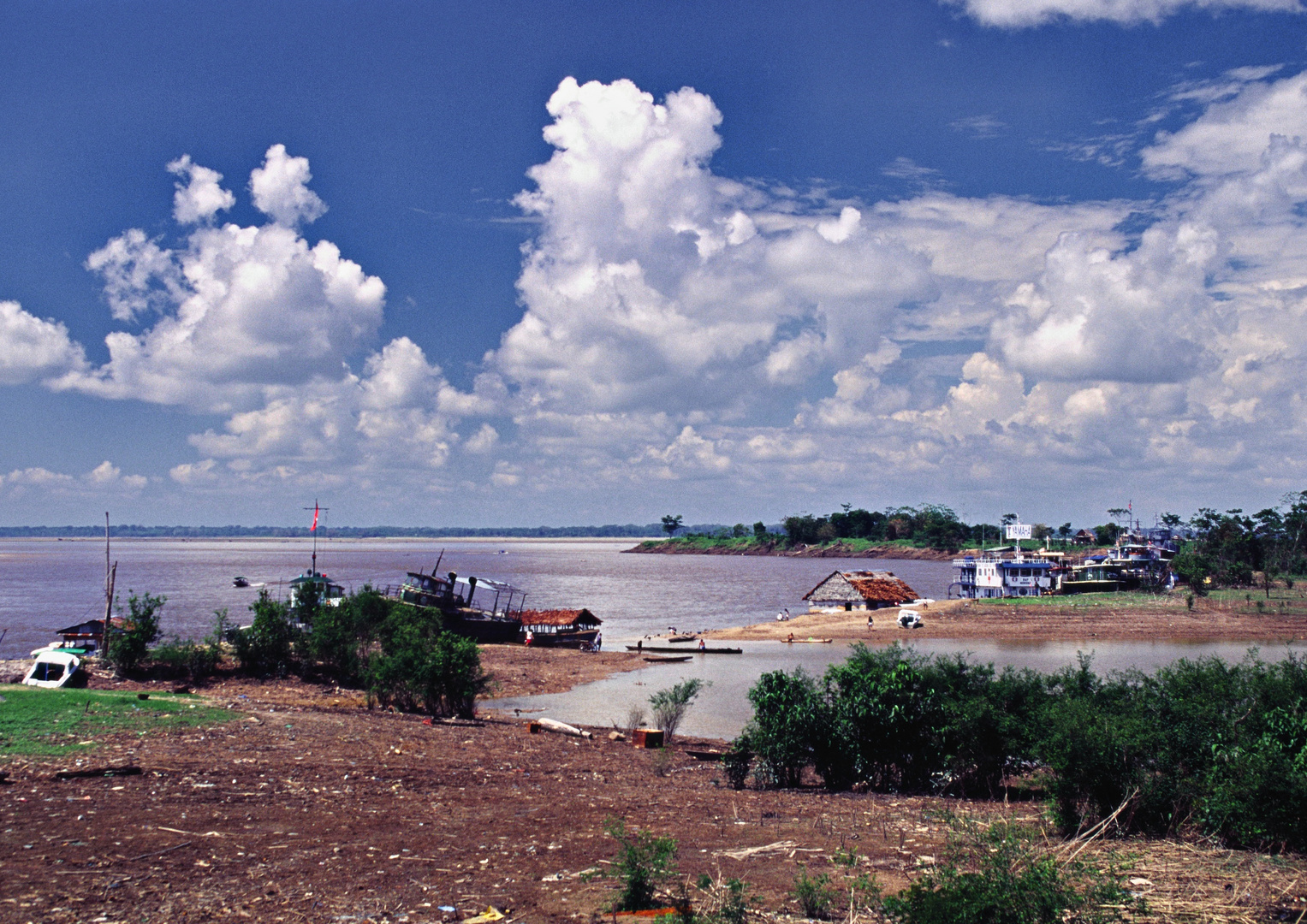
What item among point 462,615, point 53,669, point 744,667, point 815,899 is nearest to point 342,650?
point 53,669

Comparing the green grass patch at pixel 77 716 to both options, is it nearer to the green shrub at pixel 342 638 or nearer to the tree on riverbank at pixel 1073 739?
the green shrub at pixel 342 638

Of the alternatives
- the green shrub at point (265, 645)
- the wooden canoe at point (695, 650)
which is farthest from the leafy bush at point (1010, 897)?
the wooden canoe at point (695, 650)

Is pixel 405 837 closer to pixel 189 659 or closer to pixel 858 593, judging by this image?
pixel 189 659

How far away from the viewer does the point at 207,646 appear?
30.0 m

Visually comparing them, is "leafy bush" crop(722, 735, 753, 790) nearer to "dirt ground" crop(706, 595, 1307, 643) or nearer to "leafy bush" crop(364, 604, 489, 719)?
"leafy bush" crop(364, 604, 489, 719)

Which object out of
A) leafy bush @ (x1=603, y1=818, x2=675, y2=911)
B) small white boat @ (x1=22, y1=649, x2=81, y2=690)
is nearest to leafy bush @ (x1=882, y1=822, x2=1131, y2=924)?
leafy bush @ (x1=603, y1=818, x2=675, y2=911)

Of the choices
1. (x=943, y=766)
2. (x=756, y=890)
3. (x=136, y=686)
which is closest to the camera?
(x=756, y=890)

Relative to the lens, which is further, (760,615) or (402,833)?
(760,615)

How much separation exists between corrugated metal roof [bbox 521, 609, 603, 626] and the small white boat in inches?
1191

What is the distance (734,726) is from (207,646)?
744 inches

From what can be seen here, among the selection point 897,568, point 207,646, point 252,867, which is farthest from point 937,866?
point 897,568

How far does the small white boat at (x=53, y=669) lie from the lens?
2292 centimetres

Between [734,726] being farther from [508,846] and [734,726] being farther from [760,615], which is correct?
[760,615]

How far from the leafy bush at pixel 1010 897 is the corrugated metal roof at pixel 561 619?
44287 mm
